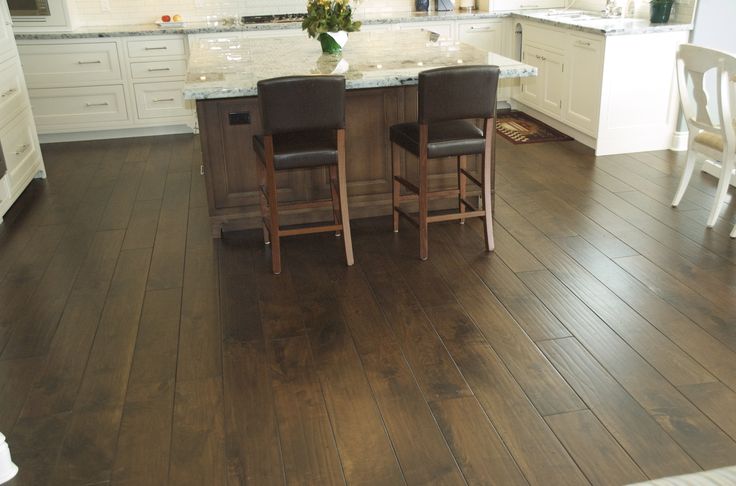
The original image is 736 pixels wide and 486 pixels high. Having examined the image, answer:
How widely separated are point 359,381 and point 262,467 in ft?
1.76

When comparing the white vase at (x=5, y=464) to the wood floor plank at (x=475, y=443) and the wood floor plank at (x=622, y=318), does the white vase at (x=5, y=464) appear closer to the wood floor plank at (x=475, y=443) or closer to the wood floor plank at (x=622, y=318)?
the wood floor plank at (x=475, y=443)

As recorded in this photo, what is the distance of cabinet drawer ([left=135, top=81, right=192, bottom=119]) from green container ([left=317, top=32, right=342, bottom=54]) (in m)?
2.18

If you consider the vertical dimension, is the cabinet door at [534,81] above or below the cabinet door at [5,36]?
below

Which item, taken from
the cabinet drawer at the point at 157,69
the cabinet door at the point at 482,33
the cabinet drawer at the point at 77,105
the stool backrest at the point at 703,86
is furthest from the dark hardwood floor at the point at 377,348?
the cabinet door at the point at 482,33

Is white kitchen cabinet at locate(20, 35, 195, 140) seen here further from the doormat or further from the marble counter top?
the marble counter top

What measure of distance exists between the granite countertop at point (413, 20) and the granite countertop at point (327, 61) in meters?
1.01

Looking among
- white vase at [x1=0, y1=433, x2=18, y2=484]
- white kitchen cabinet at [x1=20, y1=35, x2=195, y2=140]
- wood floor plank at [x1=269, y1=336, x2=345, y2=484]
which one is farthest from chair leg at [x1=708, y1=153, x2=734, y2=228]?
white kitchen cabinet at [x1=20, y1=35, x2=195, y2=140]

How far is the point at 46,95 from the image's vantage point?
5.81m

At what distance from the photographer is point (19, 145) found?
466 centimetres

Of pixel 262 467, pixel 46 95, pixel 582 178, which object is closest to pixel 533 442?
pixel 262 467

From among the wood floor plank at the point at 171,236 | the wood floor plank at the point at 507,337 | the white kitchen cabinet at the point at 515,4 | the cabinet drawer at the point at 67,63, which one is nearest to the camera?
the wood floor plank at the point at 507,337

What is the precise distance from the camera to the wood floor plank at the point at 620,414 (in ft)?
6.81

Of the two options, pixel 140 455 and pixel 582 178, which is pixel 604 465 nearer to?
pixel 140 455

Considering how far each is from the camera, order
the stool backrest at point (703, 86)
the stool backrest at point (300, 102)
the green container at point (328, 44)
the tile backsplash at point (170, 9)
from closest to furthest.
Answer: the stool backrest at point (300, 102), the stool backrest at point (703, 86), the green container at point (328, 44), the tile backsplash at point (170, 9)
